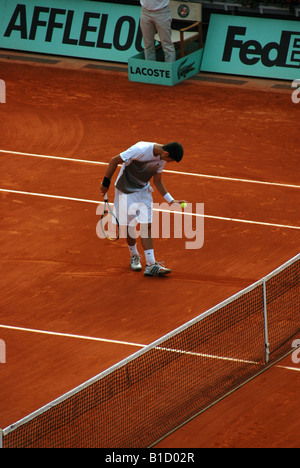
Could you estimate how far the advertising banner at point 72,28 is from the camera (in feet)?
68.3

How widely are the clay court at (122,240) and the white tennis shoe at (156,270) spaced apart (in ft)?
0.33

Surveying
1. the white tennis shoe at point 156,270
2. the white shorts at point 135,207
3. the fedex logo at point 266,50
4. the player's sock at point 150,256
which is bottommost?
the white tennis shoe at point 156,270

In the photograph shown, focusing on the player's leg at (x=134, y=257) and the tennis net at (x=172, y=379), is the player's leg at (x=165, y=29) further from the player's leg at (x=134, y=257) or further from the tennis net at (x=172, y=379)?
the tennis net at (x=172, y=379)

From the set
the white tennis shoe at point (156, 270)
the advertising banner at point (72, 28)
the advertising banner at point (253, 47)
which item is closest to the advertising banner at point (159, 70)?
the advertising banner at point (253, 47)

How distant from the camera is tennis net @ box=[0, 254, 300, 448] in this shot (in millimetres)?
8062

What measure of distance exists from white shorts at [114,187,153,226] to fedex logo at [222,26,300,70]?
29.8 ft

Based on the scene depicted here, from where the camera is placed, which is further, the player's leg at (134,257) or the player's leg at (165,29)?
the player's leg at (165,29)

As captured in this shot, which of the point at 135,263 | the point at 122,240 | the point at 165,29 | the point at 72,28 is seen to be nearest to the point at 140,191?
the point at 135,263

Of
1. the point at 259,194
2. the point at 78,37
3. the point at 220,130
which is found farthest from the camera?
the point at 78,37

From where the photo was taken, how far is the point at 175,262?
12.1m

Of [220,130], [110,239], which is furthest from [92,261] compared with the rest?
[220,130]
